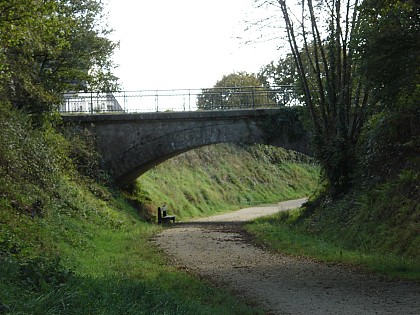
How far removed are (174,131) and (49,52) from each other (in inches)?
332

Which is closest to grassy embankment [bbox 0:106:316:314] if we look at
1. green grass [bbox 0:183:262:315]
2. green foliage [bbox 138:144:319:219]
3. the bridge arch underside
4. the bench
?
green grass [bbox 0:183:262:315]

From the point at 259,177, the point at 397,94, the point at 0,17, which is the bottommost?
the point at 259,177

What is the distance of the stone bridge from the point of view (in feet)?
90.4

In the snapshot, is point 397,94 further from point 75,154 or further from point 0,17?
point 75,154

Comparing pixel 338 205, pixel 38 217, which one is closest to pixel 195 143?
pixel 338 205

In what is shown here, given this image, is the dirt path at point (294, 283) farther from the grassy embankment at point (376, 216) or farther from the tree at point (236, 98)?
the tree at point (236, 98)

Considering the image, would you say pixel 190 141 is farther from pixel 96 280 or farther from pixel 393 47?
pixel 96 280

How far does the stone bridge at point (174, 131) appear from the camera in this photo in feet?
90.4

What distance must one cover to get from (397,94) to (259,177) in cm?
3751

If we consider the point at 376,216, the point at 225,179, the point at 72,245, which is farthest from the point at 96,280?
the point at 225,179

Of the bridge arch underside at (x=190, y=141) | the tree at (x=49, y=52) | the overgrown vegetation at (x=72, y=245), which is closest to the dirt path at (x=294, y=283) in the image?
the overgrown vegetation at (x=72, y=245)

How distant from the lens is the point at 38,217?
605 inches

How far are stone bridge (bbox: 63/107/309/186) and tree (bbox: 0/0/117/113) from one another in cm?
222

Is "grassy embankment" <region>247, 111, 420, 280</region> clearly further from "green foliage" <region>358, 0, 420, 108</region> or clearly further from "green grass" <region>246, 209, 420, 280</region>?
"green foliage" <region>358, 0, 420, 108</region>
